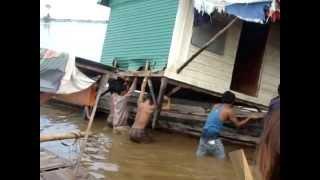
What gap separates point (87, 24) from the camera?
3131cm

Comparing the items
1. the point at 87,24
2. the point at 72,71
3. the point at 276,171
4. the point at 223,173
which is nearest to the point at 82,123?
the point at 72,71

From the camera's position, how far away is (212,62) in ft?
41.3

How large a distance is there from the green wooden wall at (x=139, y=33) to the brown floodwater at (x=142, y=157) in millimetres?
2196

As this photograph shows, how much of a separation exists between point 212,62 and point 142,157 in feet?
12.3

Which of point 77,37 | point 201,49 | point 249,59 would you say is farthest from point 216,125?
point 77,37

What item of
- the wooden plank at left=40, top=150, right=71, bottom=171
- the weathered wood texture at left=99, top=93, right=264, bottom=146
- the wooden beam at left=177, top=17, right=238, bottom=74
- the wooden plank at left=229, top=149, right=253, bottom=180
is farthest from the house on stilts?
the wooden plank at left=229, top=149, right=253, bottom=180

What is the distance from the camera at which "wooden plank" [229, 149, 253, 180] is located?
286cm

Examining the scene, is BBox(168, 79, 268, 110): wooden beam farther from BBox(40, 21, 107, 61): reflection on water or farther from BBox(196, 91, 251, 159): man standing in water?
BBox(40, 21, 107, 61): reflection on water

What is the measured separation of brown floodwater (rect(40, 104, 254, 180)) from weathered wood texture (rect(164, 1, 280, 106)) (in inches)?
66.9

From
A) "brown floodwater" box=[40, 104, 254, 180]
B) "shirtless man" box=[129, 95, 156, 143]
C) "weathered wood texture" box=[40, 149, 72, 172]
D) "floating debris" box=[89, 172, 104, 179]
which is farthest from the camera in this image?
"shirtless man" box=[129, 95, 156, 143]

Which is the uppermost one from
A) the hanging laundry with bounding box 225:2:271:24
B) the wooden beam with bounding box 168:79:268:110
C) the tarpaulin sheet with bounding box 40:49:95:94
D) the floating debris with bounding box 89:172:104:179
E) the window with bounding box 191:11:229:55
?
the hanging laundry with bounding box 225:2:271:24

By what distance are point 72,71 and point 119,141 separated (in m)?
2.60

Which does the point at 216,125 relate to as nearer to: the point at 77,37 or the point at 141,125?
the point at 141,125
